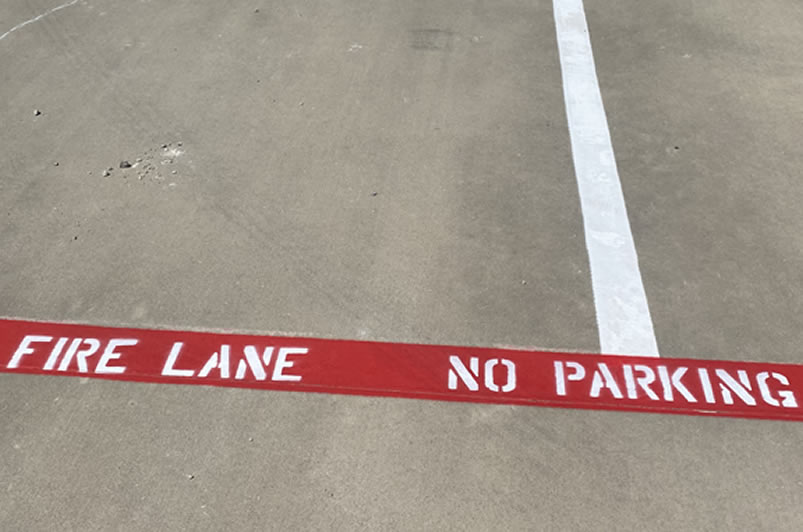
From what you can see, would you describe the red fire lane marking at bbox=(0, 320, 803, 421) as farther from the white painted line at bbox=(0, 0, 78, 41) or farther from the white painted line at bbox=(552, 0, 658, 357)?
the white painted line at bbox=(0, 0, 78, 41)

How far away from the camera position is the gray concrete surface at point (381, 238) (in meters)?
5.08

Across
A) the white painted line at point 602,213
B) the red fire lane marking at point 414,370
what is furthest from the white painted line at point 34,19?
the white painted line at point 602,213

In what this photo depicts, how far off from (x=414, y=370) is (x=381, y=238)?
57.9 inches

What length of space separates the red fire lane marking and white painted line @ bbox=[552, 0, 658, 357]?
1.05 feet

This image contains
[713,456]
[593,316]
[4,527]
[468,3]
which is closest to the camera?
[4,527]

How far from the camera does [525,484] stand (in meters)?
5.07

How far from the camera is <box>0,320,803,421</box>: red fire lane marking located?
5.56 metres

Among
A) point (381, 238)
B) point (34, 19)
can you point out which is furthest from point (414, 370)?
point (34, 19)

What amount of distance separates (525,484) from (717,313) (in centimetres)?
218

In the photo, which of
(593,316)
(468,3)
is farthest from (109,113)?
(593,316)

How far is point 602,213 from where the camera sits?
7.14 meters

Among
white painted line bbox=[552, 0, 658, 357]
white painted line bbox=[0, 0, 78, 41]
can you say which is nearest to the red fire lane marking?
white painted line bbox=[552, 0, 658, 357]

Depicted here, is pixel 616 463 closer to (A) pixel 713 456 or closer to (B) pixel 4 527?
(A) pixel 713 456

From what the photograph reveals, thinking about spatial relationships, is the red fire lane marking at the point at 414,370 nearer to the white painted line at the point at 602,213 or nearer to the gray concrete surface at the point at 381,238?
the gray concrete surface at the point at 381,238
